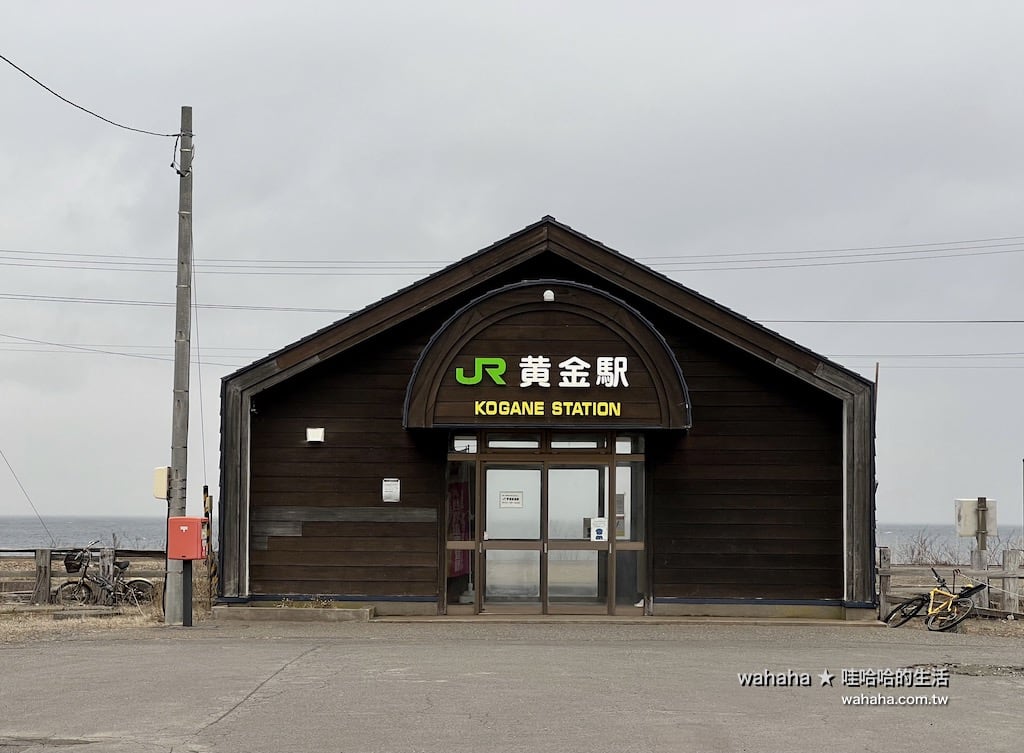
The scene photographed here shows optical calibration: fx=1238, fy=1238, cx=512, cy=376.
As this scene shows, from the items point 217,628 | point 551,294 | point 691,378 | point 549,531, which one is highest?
point 551,294

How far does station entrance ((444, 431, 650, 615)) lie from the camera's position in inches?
700

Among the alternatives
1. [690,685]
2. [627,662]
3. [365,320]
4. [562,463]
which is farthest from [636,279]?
[690,685]

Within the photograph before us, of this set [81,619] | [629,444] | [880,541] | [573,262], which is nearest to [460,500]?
[629,444]

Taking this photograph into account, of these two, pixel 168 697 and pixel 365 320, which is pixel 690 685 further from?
pixel 365 320

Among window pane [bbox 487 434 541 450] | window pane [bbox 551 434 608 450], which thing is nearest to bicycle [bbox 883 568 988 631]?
window pane [bbox 551 434 608 450]

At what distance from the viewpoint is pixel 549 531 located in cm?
1781

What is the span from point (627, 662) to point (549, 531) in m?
4.93

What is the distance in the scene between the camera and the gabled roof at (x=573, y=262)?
17375mm

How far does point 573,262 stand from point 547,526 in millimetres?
3817

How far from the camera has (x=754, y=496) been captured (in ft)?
58.3

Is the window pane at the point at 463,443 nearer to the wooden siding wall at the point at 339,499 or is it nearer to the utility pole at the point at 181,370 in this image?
the wooden siding wall at the point at 339,499

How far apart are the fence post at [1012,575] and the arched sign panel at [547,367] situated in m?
5.99

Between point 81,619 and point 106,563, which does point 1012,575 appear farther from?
point 106,563

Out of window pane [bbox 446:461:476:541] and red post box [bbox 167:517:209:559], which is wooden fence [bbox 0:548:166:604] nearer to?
red post box [bbox 167:517:209:559]
